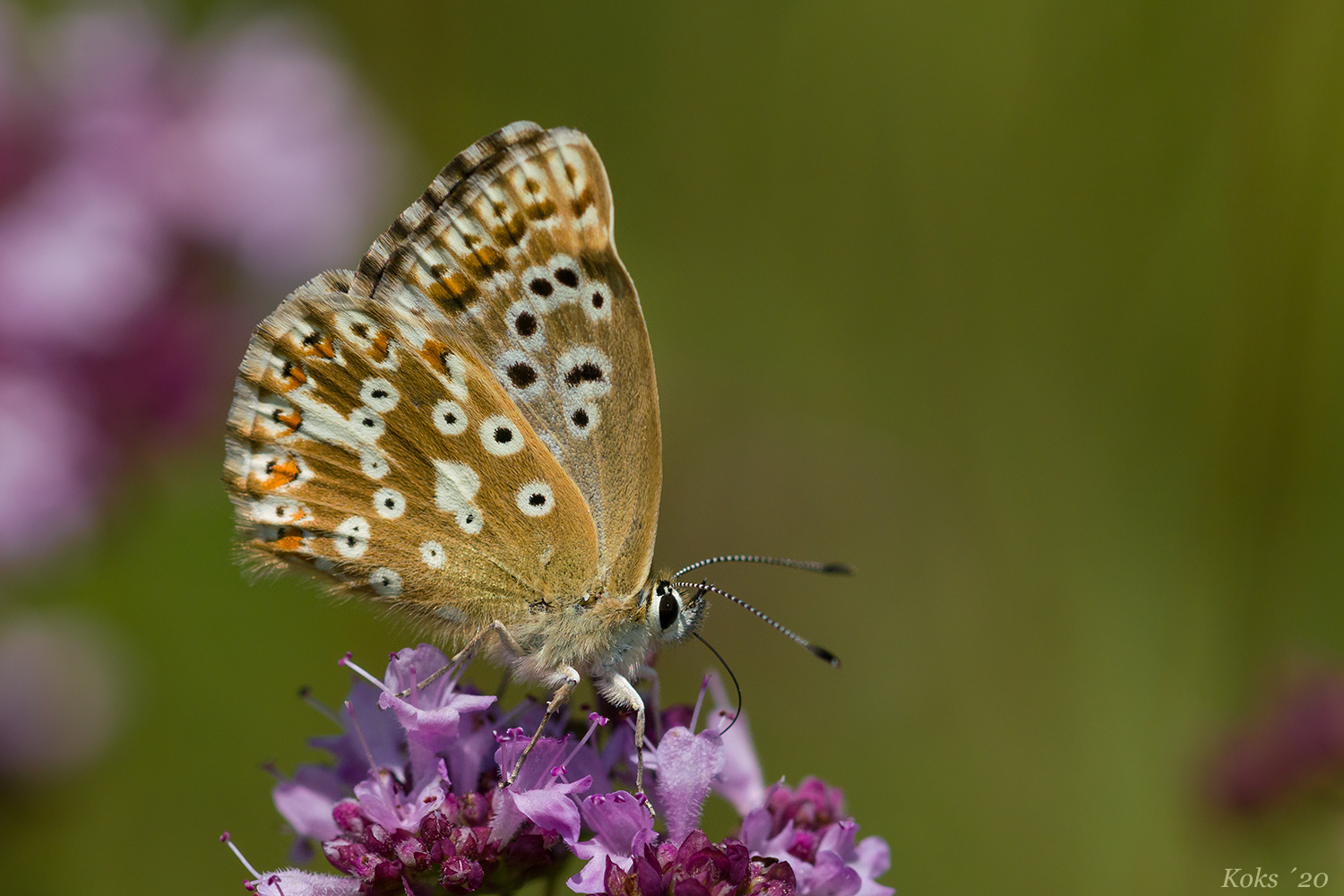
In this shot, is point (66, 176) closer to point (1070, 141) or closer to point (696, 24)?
point (696, 24)

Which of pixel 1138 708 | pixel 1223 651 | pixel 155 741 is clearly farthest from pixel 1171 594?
pixel 155 741

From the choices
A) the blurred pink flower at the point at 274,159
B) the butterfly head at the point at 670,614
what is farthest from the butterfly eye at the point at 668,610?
the blurred pink flower at the point at 274,159

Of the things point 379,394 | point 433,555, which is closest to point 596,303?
point 379,394

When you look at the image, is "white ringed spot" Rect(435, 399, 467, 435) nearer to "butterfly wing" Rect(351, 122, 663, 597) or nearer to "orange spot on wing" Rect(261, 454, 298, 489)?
"butterfly wing" Rect(351, 122, 663, 597)

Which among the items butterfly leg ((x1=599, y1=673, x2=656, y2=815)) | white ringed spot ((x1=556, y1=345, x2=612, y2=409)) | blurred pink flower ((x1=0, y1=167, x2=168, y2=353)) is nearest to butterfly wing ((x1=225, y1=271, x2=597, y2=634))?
white ringed spot ((x1=556, y1=345, x2=612, y2=409))

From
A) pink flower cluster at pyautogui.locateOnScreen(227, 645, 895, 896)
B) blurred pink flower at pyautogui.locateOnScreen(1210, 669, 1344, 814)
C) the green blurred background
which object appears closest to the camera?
pink flower cluster at pyautogui.locateOnScreen(227, 645, 895, 896)
